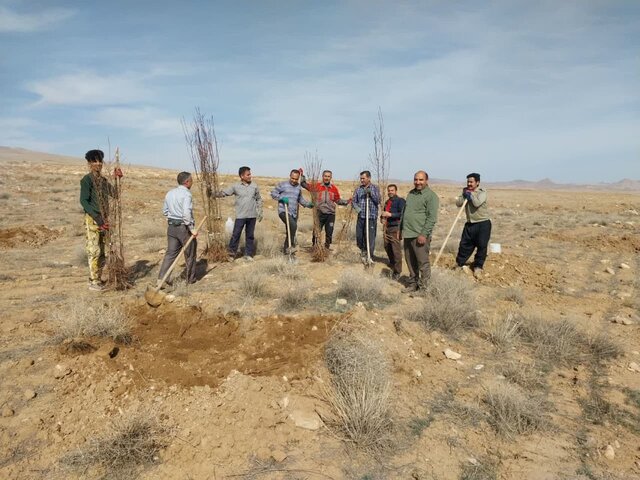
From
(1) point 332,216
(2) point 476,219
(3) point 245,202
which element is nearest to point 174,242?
(3) point 245,202

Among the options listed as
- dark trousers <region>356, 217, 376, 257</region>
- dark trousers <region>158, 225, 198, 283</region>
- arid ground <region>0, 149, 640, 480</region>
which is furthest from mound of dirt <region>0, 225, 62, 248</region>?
dark trousers <region>356, 217, 376, 257</region>

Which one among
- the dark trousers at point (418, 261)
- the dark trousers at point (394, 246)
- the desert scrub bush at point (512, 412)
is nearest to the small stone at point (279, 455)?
the desert scrub bush at point (512, 412)

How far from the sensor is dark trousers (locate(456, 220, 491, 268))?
6.50 m

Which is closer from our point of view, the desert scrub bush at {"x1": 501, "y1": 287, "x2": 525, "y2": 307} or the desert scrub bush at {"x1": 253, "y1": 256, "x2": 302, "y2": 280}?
the desert scrub bush at {"x1": 501, "y1": 287, "x2": 525, "y2": 307}

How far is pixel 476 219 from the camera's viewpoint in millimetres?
6523

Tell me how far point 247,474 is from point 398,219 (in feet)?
16.1

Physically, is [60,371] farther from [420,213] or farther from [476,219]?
[476,219]

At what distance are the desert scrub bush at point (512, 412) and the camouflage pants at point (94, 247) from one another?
524 centimetres

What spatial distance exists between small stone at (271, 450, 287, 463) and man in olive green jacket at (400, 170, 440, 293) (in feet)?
11.7

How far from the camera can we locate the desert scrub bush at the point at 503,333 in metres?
4.23

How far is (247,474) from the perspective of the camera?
2504mm

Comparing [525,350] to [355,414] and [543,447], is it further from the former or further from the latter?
[355,414]

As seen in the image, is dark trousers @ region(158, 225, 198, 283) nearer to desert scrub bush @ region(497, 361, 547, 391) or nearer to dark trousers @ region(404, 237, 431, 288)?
dark trousers @ region(404, 237, 431, 288)

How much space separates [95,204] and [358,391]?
450cm
